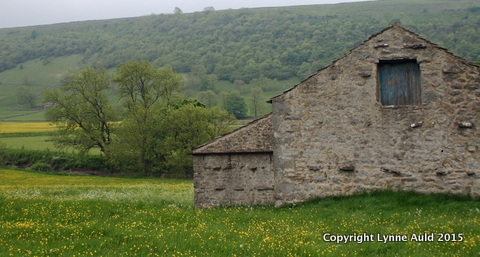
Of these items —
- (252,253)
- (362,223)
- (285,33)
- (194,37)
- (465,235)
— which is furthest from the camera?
(194,37)

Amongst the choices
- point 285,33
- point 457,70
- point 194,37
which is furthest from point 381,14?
point 457,70

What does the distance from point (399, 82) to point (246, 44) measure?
500ft

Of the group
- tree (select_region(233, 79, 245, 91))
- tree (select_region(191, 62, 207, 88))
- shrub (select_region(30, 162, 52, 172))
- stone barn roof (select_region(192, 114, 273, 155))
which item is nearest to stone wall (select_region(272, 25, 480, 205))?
stone barn roof (select_region(192, 114, 273, 155))

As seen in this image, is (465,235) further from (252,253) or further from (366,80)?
(366,80)

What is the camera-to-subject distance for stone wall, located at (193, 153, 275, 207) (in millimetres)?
16641

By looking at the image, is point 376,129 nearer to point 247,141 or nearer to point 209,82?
point 247,141

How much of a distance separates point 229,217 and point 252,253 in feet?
13.4

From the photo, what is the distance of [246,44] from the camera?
164 m

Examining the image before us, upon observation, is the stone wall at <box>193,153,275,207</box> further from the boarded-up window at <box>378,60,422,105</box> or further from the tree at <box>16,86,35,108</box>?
the tree at <box>16,86,35,108</box>

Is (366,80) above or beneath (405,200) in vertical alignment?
above

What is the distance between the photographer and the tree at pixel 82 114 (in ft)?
174

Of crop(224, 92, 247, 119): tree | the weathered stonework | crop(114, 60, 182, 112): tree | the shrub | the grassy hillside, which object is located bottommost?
the shrub

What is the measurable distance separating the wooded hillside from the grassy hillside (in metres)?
0.31

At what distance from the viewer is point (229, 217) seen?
1291 cm
